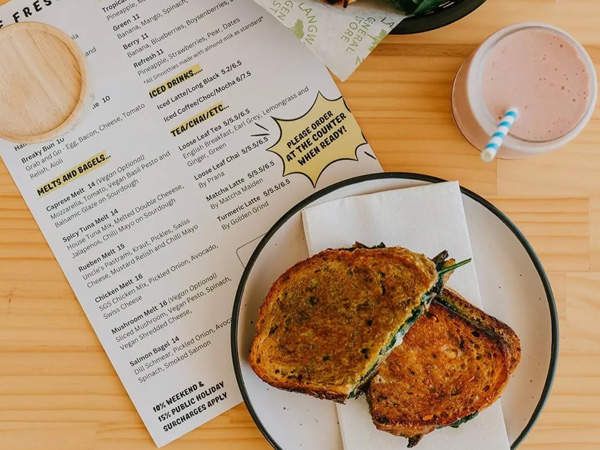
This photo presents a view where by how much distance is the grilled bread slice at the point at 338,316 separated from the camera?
0.75 meters

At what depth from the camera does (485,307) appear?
849 millimetres

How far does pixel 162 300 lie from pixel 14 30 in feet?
1.40

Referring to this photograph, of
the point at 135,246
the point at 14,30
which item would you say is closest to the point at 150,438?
the point at 135,246

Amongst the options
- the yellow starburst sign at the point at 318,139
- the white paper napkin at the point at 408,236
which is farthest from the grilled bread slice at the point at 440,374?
the yellow starburst sign at the point at 318,139

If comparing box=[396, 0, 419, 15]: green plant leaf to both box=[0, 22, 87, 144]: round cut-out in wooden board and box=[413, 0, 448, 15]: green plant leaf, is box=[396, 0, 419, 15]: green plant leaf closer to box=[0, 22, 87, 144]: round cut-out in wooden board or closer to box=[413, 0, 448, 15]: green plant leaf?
box=[413, 0, 448, 15]: green plant leaf

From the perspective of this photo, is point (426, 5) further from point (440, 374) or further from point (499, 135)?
point (440, 374)

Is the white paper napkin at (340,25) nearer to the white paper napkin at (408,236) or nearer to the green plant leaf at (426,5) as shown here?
the green plant leaf at (426,5)

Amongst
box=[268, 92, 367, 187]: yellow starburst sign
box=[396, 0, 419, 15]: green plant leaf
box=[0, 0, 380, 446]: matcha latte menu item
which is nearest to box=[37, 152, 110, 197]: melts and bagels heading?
box=[0, 0, 380, 446]: matcha latte menu item

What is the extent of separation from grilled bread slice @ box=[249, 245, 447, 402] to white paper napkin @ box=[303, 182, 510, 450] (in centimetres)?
3

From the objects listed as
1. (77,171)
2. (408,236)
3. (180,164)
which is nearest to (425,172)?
(408,236)

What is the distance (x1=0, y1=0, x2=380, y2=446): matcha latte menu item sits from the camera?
2.86 feet

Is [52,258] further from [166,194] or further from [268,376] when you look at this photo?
[268,376]

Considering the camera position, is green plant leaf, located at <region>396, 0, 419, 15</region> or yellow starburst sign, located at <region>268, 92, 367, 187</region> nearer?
green plant leaf, located at <region>396, 0, 419, 15</region>

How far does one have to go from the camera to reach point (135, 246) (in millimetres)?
875
